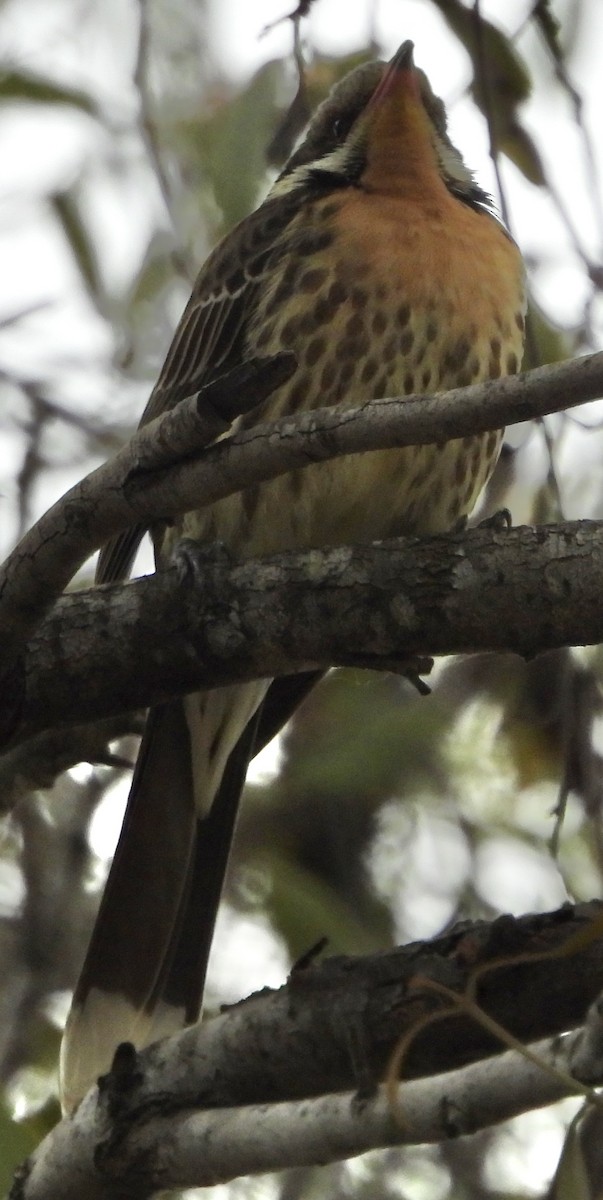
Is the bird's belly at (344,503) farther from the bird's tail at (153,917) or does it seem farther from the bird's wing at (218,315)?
the bird's tail at (153,917)

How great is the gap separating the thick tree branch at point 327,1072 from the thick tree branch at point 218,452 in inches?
23.2

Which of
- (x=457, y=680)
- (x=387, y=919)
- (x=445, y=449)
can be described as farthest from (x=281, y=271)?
(x=387, y=919)

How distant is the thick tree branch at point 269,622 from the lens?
2.21 m

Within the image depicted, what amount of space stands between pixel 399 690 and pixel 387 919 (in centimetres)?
52

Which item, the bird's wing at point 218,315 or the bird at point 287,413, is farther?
the bird's wing at point 218,315

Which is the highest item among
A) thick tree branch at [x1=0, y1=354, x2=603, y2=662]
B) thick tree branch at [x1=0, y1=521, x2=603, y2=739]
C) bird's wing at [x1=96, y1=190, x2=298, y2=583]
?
bird's wing at [x1=96, y1=190, x2=298, y2=583]

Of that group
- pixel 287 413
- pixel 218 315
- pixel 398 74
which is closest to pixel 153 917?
pixel 287 413

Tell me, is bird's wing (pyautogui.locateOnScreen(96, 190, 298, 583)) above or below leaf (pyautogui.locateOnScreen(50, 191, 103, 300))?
below

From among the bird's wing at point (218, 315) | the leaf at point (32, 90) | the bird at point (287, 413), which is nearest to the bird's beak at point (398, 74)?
the bird at point (287, 413)

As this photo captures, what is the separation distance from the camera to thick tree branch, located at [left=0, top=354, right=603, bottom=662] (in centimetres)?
168

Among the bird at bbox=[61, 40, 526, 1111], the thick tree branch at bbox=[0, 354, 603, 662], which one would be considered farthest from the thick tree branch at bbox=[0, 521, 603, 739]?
the bird at bbox=[61, 40, 526, 1111]

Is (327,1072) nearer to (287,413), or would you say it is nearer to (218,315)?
(287,413)

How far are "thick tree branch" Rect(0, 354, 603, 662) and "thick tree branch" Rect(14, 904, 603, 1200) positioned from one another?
0.59 m

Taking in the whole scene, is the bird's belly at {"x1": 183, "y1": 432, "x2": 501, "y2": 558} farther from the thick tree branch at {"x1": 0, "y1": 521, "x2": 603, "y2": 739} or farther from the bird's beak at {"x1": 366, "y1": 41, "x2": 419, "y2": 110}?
the bird's beak at {"x1": 366, "y1": 41, "x2": 419, "y2": 110}
